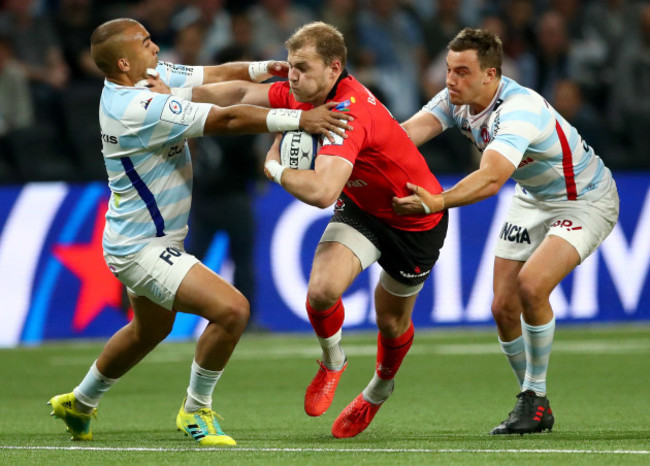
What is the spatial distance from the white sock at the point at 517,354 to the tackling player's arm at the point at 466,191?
4.18 feet

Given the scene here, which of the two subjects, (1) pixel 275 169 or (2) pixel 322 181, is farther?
(1) pixel 275 169

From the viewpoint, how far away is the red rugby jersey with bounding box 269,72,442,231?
6.45 m

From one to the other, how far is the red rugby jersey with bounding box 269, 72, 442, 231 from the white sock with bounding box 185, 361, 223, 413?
1282mm

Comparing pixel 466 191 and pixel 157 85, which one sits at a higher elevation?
pixel 157 85

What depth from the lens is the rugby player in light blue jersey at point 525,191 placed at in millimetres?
6590

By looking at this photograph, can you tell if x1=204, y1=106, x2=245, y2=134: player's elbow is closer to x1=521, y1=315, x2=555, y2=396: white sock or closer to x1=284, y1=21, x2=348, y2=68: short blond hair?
x1=284, y1=21, x2=348, y2=68: short blond hair

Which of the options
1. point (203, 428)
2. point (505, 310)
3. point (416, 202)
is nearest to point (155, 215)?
point (203, 428)

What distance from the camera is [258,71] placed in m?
7.06

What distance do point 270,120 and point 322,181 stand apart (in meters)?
0.45

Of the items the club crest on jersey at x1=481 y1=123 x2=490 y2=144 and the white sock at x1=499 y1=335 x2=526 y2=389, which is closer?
the club crest on jersey at x1=481 y1=123 x2=490 y2=144

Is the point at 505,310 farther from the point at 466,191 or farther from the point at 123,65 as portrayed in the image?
the point at 123,65

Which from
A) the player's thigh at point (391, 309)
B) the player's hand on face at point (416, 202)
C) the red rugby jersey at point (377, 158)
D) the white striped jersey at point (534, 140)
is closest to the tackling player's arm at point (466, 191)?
the player's hand on face at point (416, 202)

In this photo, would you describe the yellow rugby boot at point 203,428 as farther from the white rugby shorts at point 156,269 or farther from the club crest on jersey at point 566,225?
the club crest on jersey at point 566,225

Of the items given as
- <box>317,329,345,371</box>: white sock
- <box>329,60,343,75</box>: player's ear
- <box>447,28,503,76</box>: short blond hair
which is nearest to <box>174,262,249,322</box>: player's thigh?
<box>317,329,345,371</box>: white sock
